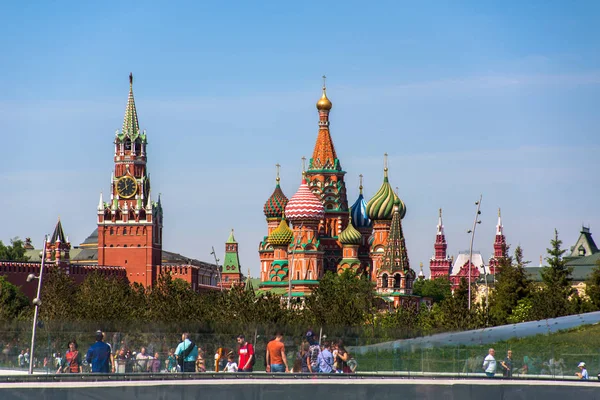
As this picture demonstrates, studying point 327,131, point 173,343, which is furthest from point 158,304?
point 327,131

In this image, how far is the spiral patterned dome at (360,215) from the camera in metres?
156

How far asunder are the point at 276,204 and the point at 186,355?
128227 mm

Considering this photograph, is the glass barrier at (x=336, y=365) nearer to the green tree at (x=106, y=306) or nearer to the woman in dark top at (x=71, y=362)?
the woman in dark top at (x=71, y=362)

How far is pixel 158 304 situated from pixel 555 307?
24355mm

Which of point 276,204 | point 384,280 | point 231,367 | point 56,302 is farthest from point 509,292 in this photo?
point 276,204

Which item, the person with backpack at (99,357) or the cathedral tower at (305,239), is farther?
the cathedral tower at (305,239)

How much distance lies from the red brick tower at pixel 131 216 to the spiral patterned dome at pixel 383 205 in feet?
144

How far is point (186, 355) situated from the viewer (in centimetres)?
3169

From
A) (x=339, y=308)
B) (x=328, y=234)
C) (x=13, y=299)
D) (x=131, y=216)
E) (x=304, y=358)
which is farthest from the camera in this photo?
(x=131, y=216)

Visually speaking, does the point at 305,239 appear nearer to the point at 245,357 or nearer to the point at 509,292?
the point at 509,292

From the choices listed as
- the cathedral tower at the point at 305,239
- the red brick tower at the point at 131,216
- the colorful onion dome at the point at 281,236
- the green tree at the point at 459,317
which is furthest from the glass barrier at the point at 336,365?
the red brick tower at the point at 131,216

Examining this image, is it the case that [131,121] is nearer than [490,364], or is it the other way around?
[490,364]

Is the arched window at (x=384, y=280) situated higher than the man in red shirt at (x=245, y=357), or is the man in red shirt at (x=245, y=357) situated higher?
the arched window at (x=384, y=280)

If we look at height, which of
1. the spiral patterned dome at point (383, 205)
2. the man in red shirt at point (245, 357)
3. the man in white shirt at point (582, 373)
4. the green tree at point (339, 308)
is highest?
the spiral patterned dome at point (383, 205)
